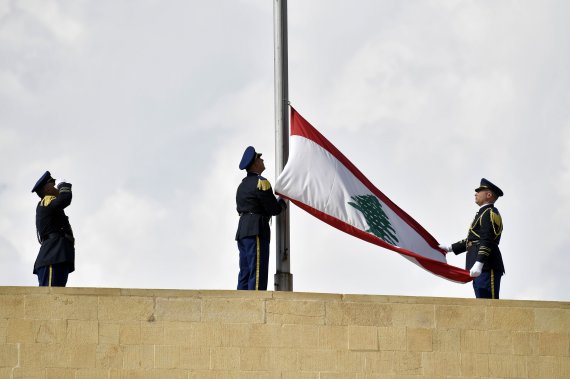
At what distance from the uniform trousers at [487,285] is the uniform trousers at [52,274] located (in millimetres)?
4554

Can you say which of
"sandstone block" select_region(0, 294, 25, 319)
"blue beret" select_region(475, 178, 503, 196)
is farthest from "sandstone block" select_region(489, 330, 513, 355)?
"sandstone block" select_region(0, 294, 25, 319)

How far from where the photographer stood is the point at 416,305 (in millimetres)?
15711

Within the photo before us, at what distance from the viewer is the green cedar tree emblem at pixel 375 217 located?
17047 millimetres

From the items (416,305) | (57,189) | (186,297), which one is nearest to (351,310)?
(416,305)

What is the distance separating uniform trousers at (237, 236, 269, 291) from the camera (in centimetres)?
1619

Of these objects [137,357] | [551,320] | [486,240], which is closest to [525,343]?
[551,320]

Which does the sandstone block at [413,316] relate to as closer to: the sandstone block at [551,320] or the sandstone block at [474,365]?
the sandstone block at [474,365]

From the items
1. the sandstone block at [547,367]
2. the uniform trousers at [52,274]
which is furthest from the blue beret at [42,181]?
the sandstone block at [547,367]

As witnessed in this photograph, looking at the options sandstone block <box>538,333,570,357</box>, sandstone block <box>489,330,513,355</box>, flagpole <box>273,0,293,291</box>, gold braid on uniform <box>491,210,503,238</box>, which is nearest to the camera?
sandstone block <box>489,330,513,355</box>

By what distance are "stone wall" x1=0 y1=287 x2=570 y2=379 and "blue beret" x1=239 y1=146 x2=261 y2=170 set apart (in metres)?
1.81

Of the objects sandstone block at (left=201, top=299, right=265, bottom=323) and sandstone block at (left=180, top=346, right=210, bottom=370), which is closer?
sandstone block at (left=180, top=346, right=210, bottom=370)

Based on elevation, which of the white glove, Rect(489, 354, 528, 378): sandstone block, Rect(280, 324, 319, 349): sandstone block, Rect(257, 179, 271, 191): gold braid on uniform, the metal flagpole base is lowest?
Rect(489, 354, 528, 378): sandstone block

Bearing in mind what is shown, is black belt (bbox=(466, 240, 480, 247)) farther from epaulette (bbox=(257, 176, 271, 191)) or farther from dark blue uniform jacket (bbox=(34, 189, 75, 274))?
dark blue uniform jacket (bbox=(34, 189, 75, 274))

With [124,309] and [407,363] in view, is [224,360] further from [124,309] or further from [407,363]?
[407,363]
